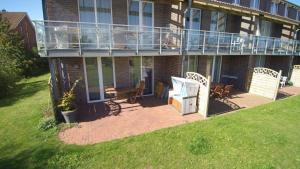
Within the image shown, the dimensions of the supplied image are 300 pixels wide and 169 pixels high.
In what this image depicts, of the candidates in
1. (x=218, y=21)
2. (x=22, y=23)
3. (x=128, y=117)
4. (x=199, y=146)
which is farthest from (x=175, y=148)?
(x=22, y=23)

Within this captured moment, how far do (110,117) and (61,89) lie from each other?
10.1 feet

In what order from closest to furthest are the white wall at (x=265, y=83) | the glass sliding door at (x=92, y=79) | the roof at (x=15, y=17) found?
the glass sliding door at (x=92, y=79) → the white wall at (x=265, y=83) → the roof at (x=15, y=17)

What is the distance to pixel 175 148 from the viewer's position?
16.8 feet

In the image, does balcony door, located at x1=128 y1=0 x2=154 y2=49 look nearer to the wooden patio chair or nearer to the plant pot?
the wooden patio chair

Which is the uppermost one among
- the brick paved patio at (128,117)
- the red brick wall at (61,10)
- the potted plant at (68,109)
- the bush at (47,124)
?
the red brick wall at (61,10)

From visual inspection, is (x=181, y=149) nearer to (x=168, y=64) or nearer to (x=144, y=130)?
(x=144, y=130)

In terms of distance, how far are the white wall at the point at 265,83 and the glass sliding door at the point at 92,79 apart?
10.3m

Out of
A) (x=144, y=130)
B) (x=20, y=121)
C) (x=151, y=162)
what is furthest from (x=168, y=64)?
(x=20, y=121)

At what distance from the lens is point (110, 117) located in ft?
24.3

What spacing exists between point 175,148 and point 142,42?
497 centimetres

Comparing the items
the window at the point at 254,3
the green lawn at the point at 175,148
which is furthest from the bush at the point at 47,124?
the window at the point at 254,3

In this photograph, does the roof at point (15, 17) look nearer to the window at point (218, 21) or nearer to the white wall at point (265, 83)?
the window at point (218, 21)

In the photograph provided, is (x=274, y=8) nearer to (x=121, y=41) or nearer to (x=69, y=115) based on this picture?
(x=121, y=41)

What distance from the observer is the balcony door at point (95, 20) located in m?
6.83
